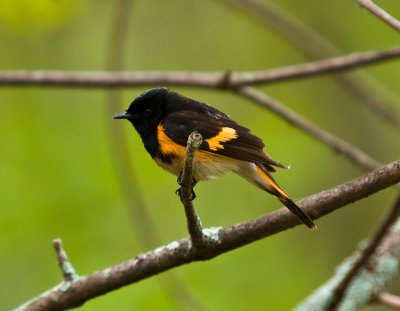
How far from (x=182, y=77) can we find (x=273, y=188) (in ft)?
3.95

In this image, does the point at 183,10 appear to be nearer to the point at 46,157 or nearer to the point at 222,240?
the point at 46,157

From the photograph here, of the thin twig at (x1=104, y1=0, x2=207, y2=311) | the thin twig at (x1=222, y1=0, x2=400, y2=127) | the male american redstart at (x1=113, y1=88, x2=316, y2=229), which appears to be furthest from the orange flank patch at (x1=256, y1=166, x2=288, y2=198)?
the thin twig at (x1=222, y1=0, x2=400, y2=127)

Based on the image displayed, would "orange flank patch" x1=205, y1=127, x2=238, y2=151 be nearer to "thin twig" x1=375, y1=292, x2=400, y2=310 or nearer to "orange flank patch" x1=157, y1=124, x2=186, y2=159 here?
"orange flank patch" x1=157, y1=124, x2=186, y2=159

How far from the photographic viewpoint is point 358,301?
11.2 feet

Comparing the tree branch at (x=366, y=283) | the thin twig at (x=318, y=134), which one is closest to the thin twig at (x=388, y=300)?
the tree branch at (x=366, y=283)

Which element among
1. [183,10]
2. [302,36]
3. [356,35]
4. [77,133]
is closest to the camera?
[302,36]

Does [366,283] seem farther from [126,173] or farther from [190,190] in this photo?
[126,173]

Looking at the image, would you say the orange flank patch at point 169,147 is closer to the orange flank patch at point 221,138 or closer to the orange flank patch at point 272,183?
the orange flank patch at point 221,138

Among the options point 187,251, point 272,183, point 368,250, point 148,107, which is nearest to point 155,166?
point 148,107

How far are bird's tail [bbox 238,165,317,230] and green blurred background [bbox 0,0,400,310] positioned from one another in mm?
1160

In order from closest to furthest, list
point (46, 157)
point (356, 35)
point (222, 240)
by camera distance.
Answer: point (222, 240) → point (46, 157) → point (356, 35)

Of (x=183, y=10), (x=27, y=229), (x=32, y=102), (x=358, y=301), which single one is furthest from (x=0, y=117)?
(x=358, y=301)

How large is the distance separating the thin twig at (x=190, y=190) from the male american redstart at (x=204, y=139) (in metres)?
0.41

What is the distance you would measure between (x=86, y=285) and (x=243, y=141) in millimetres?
933
